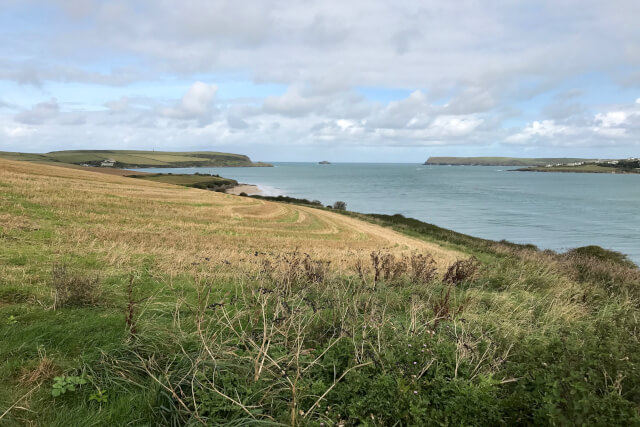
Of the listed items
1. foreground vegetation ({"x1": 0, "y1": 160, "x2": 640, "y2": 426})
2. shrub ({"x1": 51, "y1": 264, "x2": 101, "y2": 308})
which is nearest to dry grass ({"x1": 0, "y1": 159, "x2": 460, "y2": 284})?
foreground vegetation ({"x1": 0, "y1": 160, "x2": 640, "y2": 426})

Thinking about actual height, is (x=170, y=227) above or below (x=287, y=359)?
below

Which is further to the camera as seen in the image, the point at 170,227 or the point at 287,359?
the point at 170,227

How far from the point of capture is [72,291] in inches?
267

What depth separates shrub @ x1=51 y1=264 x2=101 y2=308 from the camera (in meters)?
6.67

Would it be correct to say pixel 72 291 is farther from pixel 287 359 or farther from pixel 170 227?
pixel 170 227

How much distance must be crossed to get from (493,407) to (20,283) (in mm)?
8670

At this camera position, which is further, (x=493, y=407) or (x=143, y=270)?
(x=143, y=270)

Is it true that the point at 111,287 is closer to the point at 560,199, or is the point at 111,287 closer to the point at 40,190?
the point at 40,190

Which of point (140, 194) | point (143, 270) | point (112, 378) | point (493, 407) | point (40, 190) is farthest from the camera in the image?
point (140, 194)

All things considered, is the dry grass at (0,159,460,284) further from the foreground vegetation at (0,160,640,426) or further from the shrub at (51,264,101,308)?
the shrub at (51,264,101,308)

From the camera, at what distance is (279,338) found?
5.20 meters

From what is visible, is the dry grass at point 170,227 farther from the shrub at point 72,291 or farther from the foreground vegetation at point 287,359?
the shrub at point 72,291

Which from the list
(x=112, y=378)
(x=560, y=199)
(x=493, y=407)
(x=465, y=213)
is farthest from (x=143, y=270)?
(x=560, y=199)

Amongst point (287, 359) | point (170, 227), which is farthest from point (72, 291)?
point (170, 227)
